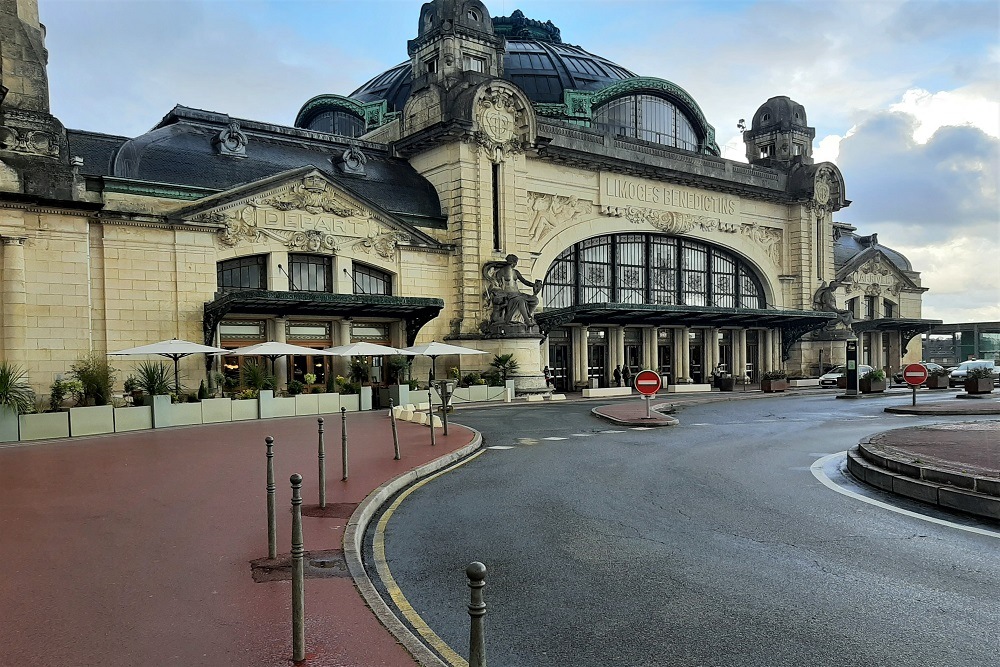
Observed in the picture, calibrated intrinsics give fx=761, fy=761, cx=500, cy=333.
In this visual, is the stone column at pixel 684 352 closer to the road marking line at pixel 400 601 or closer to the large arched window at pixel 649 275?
the large arched window at pixel 649 275

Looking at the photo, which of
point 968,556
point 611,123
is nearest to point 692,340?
point 611,123

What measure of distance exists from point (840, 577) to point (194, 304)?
27.3 metres

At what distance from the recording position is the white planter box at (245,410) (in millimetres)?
24141

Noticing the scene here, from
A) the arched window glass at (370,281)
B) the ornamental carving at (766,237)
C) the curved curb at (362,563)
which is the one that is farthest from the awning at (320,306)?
the ornamental carving at (766,237)

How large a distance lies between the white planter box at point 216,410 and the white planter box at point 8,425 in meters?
5.20

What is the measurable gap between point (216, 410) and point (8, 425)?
5.82 metres

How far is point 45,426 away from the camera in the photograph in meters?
19.4

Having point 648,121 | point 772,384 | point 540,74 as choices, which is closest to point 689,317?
point 772,384

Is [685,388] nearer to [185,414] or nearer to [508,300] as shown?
[508,300]

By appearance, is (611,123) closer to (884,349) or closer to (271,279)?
(271,279)

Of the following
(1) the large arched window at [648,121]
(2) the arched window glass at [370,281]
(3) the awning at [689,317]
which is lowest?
(3) the awning at [689,317]

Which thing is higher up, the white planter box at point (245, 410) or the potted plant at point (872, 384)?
the white planter box at point (245, 410)

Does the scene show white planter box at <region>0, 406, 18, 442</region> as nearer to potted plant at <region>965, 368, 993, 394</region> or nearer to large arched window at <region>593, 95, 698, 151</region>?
potted plant at <region>965, 368, 993, 394</region>

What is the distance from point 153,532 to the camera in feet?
29.0
